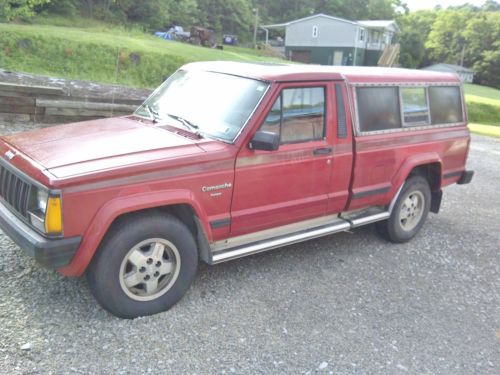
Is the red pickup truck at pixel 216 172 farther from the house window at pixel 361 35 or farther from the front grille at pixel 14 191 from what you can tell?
the house window at pixel 361 35

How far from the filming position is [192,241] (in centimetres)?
396

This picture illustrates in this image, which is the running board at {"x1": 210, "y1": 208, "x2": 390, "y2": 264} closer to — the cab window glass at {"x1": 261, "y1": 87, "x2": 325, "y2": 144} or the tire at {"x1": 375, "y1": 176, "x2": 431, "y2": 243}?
the tire at {"x1": 375, "y1": 176, "x2": 431, "y2": 243}

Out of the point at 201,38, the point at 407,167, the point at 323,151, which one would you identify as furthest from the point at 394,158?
the point at 201,38

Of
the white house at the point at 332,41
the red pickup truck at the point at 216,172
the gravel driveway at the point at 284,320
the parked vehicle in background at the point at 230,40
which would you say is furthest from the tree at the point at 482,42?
the gravel driveway at the point at 284,320

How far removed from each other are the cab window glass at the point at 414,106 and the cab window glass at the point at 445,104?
5.4 inches

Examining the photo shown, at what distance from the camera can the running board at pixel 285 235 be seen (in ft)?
13.9

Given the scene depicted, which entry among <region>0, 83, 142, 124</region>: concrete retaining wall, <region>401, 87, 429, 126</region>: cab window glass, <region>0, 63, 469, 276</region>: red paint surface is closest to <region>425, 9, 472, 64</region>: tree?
<region>0, 83, 142, 124</region>: concrete retaining wall

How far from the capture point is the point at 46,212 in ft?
10.7

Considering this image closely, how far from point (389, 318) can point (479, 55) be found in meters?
83.9

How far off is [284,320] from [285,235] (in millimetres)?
942

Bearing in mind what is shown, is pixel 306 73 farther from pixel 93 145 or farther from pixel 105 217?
pixel 105 217

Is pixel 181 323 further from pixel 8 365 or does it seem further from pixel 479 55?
pixel 479 55

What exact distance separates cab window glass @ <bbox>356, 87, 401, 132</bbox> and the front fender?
7.96 feet

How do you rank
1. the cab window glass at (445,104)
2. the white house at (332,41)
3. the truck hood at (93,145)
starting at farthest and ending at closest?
1. the white house at (332,41)
2. the cab window glass at (445,104)
3. the truck hood at (93,145)
